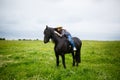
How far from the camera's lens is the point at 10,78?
1190cm

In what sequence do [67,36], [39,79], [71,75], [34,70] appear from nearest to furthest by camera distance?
[39,79] < [71,75] < [34,70] < [67,36]

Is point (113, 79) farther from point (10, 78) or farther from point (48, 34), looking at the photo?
point (10, 78)

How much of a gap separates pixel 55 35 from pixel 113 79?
225 inches

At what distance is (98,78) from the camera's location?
11.3m

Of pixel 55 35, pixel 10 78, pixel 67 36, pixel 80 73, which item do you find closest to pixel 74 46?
pixel 67 36

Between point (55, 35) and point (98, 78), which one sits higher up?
point (55, 35)

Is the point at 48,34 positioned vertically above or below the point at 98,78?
above

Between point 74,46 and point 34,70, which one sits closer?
point 34,70

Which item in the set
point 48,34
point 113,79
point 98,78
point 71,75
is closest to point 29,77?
point 71,75

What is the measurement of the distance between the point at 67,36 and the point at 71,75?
397 cm

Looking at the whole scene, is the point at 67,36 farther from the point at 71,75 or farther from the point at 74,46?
the point at 71,75

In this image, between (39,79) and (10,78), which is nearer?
(39,79)

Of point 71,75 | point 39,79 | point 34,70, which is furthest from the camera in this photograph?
point 34,70

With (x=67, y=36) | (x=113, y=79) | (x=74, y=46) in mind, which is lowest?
(x=113, y=79)
